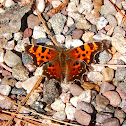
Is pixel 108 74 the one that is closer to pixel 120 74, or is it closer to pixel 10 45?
pixel 120 74

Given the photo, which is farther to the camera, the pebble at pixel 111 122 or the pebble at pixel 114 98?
the pebble at pixel 114 98

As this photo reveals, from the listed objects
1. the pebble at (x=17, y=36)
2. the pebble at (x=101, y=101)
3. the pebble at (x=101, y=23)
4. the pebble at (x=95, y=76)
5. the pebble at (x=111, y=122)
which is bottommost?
the pebble at (x=111, y=122)

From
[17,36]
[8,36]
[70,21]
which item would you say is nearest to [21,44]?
[17,36]

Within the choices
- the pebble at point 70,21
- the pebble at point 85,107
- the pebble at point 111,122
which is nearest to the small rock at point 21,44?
the pebble at point 70,21

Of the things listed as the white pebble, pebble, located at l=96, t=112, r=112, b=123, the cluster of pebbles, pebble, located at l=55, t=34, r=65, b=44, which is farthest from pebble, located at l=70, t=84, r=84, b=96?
the white pebble

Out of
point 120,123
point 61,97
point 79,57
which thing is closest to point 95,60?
point 79,57

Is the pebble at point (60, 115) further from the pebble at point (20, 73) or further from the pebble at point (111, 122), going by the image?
the pebble at point (20, 73)

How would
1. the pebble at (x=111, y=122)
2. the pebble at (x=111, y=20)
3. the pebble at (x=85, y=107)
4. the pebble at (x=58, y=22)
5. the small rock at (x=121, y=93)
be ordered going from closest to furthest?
the pebble at (x=111, y=122) → the pebble at (x=85, y=107) → the small rock at (x=121, y=93) → the pebble at (x=111, y=20) → the pebble at (x=58, y=22)

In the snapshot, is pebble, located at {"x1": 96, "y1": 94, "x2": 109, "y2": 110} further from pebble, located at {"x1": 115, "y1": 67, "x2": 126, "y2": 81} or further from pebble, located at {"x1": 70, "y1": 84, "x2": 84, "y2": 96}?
pebble, located at {"x1": 115, "y1": 67, "x2": 126, "y2": 81}
